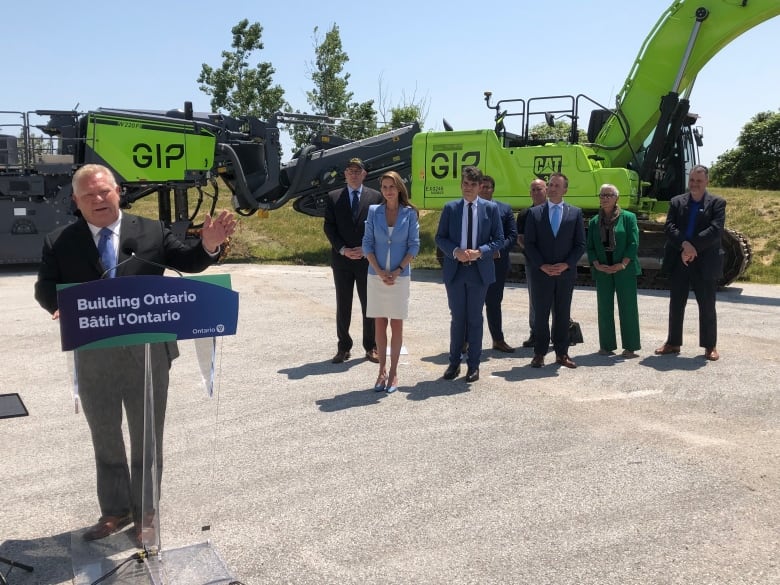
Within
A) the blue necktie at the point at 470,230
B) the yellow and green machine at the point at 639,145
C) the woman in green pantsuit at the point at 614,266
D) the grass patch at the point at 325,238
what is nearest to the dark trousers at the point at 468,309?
the blue necktie at the point at 470,230

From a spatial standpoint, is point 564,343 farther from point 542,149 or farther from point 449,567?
point 542,149

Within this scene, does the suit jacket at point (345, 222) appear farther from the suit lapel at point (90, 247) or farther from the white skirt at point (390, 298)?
the suit lapel at point (90, 247)

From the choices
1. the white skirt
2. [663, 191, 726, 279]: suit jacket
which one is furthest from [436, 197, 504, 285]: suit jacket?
[663, 191, 726, 279]: suit jacket

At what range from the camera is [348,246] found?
715 centimetres

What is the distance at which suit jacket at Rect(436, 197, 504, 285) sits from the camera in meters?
6.43

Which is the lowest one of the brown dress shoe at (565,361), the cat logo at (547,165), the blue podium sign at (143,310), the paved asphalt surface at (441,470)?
the paved asphalt surface at (441,470)

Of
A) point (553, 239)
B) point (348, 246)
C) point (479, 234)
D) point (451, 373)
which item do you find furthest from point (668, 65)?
point (451, 373)

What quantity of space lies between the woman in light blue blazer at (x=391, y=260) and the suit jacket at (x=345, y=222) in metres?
0.84

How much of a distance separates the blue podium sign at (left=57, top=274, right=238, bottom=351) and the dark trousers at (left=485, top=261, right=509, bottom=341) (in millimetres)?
4764

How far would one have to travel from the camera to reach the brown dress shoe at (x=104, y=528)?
3535mm

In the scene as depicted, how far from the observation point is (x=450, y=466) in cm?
454

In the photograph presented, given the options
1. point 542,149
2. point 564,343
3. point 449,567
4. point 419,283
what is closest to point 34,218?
point 419,283

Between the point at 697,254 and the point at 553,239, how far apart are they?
4.81 ft

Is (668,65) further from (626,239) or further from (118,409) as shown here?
(118,409)
